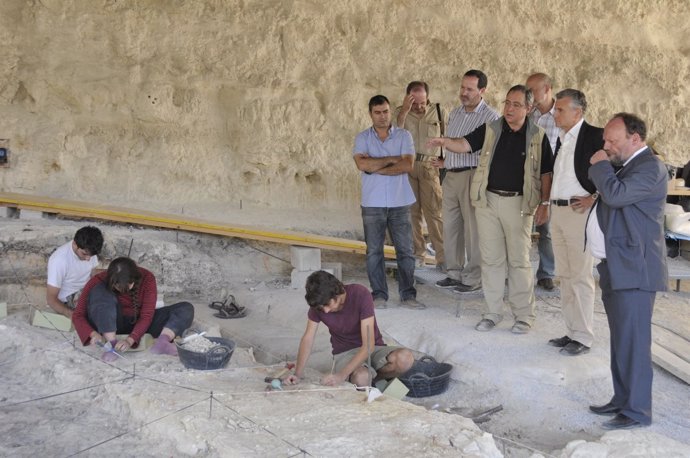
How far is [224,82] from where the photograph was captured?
8359 mm

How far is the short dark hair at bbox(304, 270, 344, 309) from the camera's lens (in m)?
4.17

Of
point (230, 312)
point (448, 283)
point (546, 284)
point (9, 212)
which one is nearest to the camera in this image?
point (448, 283)

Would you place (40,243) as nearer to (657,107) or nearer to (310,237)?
(310,237)

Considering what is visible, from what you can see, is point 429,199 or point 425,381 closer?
point 425,381

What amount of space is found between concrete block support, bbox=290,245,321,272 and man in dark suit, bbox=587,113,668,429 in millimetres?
3741

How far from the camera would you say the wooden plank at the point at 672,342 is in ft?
16.2

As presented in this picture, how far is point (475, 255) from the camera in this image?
5.84 m

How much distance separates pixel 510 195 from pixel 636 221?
1.46 meters

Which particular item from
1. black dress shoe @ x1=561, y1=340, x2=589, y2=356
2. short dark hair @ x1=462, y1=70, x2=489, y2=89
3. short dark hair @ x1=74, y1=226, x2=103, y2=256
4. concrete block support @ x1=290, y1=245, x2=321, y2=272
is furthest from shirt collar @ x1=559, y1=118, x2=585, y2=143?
short dark hair @ x1=74, y1=226, x2=103, y2=256

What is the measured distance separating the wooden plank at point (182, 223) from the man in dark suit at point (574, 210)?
2571mm

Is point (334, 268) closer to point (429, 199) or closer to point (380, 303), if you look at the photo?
point (429, 199)

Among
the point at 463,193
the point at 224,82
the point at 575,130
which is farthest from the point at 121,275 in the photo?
the point at 224,82

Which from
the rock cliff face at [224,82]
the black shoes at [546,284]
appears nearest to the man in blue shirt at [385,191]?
the black shoes at [546,284]

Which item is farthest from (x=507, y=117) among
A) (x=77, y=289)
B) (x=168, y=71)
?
(x=168, y=71)
